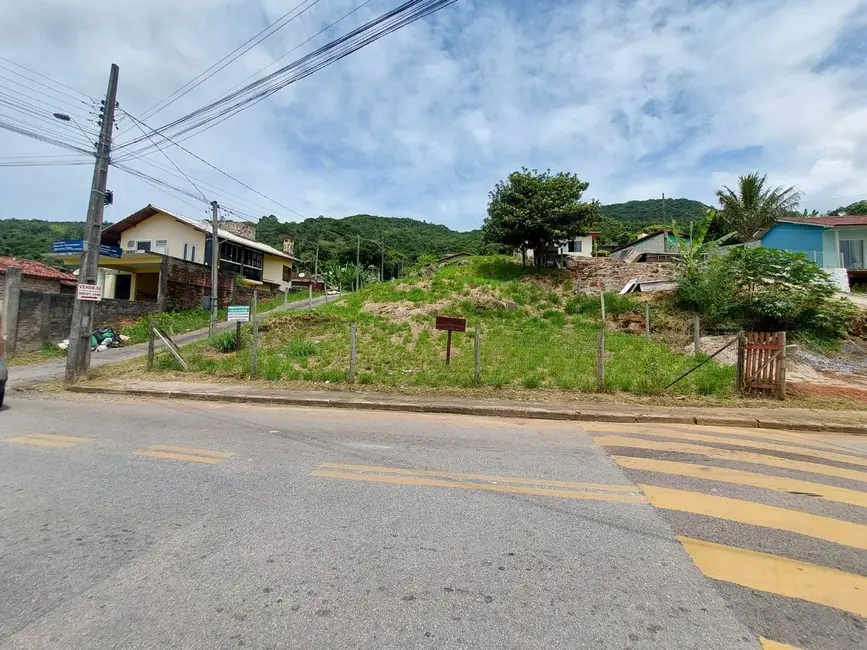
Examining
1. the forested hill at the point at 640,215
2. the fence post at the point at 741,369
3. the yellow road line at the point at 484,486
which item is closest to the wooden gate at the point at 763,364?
the fence post at the point at 741,369

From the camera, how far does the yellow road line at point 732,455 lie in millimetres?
5324

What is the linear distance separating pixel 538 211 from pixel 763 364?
19279mm

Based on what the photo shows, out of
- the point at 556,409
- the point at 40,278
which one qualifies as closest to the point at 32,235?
the point at 40,278

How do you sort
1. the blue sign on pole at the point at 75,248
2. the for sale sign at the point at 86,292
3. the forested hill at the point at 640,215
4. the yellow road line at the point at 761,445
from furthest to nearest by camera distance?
the forested hill at the point at 640,215 < the blue sign on pole at the point at 75,248 < the for sale sign at the point at 86,292 < the yellow road line at the point at 761,445

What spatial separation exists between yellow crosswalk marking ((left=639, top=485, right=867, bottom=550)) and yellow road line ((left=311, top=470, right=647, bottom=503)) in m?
0.29

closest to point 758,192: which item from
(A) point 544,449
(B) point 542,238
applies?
(B) point 542,238

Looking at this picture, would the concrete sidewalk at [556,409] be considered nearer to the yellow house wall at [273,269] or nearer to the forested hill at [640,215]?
the yellow house wall at [273,269]

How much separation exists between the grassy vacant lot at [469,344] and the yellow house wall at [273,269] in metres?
19.1

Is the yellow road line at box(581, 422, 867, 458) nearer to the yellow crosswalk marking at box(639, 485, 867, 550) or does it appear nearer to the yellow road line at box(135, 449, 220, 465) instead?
the yellow crosswalk marking at box(639, 485, 867, 550)

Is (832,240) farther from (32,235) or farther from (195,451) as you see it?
(32,235)

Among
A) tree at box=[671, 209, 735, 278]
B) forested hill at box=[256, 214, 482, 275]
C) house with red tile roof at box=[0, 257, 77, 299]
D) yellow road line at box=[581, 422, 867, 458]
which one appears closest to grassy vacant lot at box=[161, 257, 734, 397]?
yellow road line at box=[581, 422, 867, 458]

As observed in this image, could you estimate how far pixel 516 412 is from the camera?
8.81 meters

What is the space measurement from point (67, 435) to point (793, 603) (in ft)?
28.1

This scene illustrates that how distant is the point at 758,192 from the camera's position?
36.3 m
